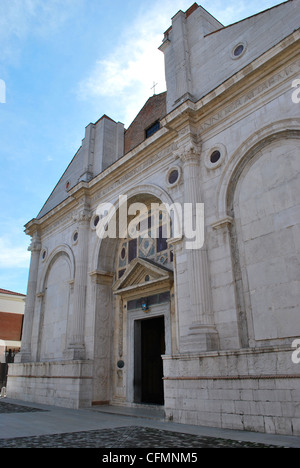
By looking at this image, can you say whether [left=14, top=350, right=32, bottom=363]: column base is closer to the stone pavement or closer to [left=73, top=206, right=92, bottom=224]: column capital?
[left=73, top=206, right=92, bottom=224]: column capital

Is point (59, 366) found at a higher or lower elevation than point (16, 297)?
lower

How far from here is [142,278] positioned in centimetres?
1254

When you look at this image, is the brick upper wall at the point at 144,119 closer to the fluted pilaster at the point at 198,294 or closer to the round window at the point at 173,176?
the round window at the point at 173,176

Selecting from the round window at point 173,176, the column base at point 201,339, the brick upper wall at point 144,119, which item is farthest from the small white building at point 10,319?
the column base at point 201,339

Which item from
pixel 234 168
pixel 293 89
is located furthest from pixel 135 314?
pixel 293 89

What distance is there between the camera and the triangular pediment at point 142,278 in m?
11.3

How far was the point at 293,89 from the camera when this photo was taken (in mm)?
8219

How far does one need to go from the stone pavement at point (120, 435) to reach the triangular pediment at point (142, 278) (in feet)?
12.5

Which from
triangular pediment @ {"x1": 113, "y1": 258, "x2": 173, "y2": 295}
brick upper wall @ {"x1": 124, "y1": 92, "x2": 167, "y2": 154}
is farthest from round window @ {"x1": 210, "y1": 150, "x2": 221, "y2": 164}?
brick upper wall @ {"x1": 124, "y1": 92, "x2": 167, "y2": 154}

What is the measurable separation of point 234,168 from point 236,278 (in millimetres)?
2741

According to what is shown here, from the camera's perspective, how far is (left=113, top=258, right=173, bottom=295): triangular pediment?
37.1 feet

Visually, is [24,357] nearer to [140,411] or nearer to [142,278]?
[142,278]

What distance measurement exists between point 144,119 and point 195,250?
817cm

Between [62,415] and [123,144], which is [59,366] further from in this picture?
[123,144]
